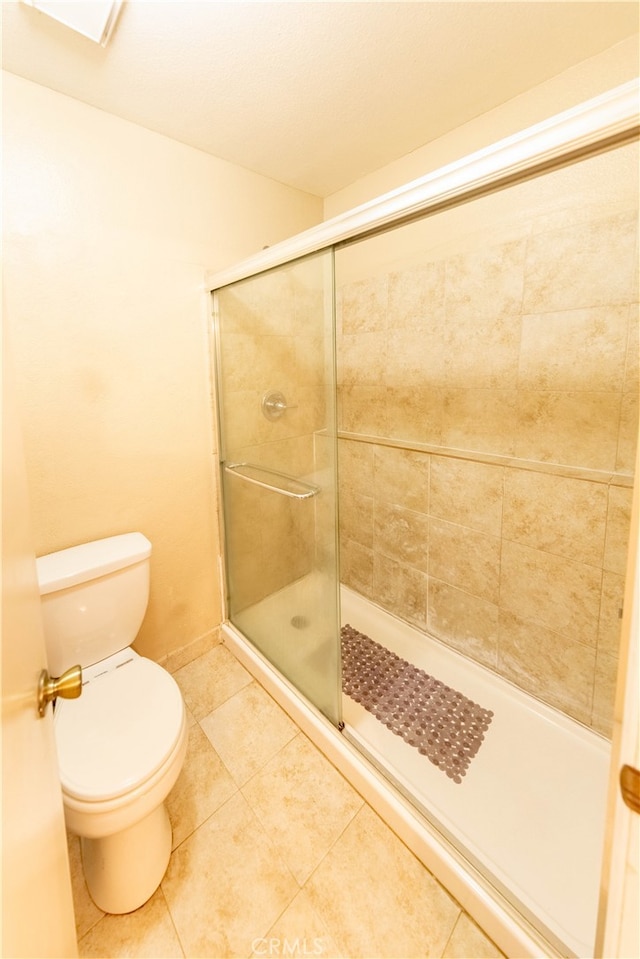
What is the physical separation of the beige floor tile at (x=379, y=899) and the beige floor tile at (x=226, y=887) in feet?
0.36

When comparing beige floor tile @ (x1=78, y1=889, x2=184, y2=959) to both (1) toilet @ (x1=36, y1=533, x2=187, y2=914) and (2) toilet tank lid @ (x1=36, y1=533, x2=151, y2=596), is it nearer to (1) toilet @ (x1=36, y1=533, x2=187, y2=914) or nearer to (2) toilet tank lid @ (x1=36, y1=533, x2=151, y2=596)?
(1) toilet @ (x1=36, y1=533, x2=187, y2=914)

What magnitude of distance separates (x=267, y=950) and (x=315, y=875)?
18cm

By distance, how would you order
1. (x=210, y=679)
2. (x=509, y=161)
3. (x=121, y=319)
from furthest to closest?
(x=210, y=679), (x=121, y=319), (x=509, y=161)

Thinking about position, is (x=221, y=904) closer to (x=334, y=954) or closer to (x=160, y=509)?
(x=334, y=954)

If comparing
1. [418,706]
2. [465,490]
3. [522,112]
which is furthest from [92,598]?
[522,112]

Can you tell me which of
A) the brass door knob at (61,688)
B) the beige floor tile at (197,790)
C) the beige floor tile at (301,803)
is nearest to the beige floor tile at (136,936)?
the beige floor tile at (197,790)

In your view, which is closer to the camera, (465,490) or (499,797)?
(499,797)

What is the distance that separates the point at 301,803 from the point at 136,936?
1.65ft

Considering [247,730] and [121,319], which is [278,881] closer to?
[247,730]

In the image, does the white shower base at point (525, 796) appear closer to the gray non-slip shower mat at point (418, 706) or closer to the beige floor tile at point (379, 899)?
the gray non-slip shower mat at point (418, 706)

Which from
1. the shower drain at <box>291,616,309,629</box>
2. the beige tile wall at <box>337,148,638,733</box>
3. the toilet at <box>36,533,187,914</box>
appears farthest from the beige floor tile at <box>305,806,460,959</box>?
the beige tile wall at <box>337,148,638,733</box>

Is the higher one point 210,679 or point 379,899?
point 210,679

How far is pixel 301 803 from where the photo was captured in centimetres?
129

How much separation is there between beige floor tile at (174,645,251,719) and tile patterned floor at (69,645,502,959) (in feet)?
0.70
